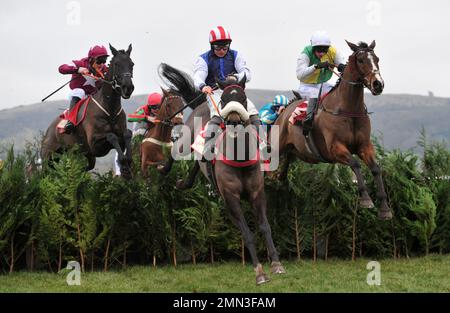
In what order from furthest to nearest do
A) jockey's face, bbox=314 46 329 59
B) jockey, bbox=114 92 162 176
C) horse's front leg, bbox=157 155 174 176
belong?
jockey, bbox=114 92 162 176
jockey's face, bbox=314 46 329 59
horse's front leg, bbox=157 155 174 176

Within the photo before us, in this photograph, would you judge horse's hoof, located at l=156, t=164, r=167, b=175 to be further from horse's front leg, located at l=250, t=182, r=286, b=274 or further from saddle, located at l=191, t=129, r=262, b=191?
horse's front leg, located at l=250, t=182, r=286, b=274

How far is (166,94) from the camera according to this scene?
1490 centimetres

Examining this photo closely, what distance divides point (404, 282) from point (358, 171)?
1793 mm

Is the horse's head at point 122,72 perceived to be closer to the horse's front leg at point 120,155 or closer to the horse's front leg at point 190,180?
the horse's front leg at point 120,155

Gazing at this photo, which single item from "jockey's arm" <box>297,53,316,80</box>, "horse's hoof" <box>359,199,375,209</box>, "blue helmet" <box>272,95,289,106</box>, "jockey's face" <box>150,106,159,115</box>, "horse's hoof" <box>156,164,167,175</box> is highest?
"jockey's arm" <box>297,53,316,80</box>

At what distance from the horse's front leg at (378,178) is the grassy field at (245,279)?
2.68 feet

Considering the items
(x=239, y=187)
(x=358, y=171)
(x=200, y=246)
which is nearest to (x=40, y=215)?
(x=200, y=246)

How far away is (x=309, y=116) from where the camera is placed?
10727 mm

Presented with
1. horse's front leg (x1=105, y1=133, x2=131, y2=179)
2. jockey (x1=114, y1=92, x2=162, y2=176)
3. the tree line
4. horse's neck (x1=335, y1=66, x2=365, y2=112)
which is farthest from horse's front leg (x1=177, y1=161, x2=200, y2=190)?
jockey (x1=114, y1=92, x2=162, y2=176)

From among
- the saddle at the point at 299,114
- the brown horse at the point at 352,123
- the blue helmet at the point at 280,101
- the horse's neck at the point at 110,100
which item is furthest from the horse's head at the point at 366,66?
the blue helmet at the point at 280,101

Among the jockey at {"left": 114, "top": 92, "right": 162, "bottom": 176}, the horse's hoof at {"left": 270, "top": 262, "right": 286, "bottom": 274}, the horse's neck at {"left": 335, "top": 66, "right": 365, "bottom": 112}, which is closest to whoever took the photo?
the horse's hoof at {"left": 270, "top": 262, "right": 286, "bottom": 274}

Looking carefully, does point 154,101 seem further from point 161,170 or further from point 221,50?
point 221,50

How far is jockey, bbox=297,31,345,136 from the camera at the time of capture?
35.3 feet

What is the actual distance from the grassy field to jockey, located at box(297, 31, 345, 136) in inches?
98.2
